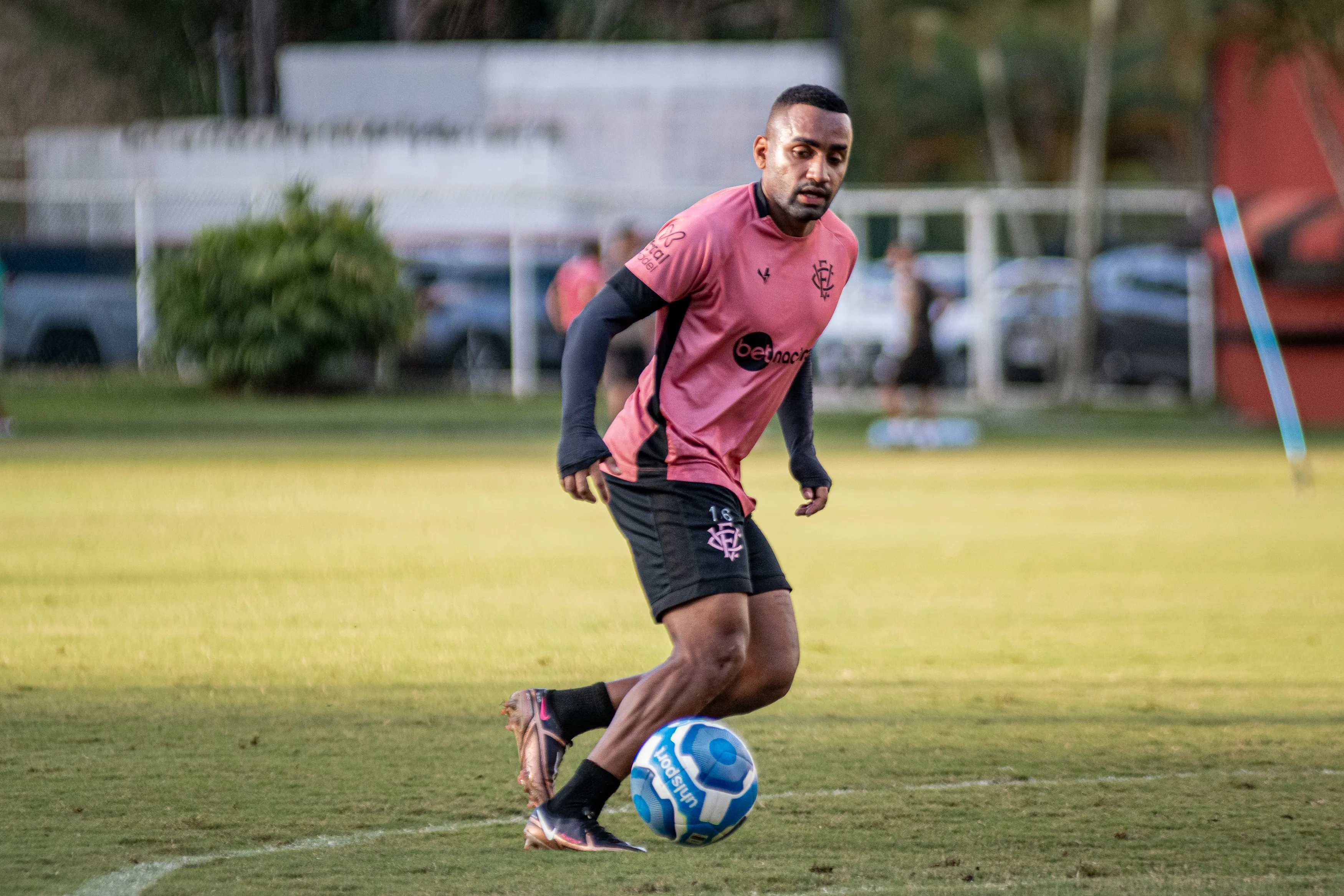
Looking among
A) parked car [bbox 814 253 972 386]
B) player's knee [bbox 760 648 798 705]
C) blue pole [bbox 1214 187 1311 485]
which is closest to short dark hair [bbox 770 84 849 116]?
player's knee [bbox 760 648 798 705]

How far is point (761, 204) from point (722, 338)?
0.38m

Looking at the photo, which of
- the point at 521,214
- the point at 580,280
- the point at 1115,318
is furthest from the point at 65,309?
the point at 1115,318

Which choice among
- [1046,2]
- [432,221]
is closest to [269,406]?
[432,221]

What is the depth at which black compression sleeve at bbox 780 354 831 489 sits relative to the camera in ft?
19.4

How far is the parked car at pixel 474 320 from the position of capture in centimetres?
3027

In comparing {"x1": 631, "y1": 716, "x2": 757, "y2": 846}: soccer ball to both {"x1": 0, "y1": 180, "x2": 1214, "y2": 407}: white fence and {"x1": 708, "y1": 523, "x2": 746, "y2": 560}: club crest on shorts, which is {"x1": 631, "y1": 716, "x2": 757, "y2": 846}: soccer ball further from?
{"x1": 0, "y1": 180, "x2": 1214, "y2": 407}: white fence

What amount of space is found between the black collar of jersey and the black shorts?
74 cm

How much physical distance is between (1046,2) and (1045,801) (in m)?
47.7

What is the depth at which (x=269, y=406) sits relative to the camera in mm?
26969

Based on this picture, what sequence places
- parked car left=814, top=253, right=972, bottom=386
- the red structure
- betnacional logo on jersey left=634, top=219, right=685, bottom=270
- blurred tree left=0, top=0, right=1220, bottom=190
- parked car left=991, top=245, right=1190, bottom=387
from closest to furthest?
betnacional logo on jersey left=634, top=219, right=685, bottom=270, the red structure, parked car left=814, top=253, right=972, bottom=386, parked car left=991, top=245, right=1190, bottom=387, blurred tree left=0, top=0, right=1220, bottom=190

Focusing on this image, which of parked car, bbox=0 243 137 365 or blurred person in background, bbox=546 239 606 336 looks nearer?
blurred person in background, bbox=546 239 606 336

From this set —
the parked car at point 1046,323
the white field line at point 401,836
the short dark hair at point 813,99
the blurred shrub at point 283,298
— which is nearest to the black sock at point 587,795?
the white field line at point 401,836

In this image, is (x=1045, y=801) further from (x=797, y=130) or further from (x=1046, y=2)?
(x=1046, y=2)

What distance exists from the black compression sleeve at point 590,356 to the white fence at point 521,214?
23633 millimetres
